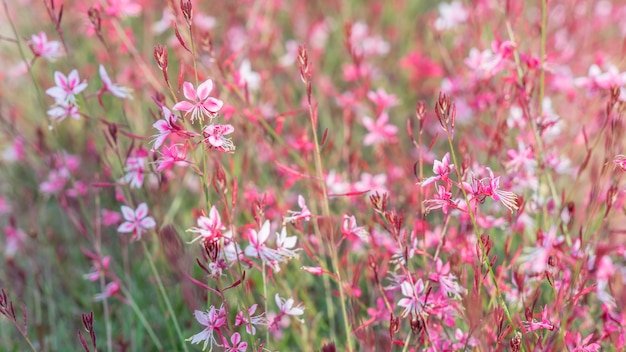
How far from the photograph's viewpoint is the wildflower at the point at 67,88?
1.87 m

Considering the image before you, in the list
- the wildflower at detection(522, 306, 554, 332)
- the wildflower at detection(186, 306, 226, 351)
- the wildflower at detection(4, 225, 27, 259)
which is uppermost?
the wildflower at detection(186, 306, 226, 351)

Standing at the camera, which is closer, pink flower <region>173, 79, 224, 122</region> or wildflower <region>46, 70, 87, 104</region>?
pink flower <region>173, 79, 224, 122</region>

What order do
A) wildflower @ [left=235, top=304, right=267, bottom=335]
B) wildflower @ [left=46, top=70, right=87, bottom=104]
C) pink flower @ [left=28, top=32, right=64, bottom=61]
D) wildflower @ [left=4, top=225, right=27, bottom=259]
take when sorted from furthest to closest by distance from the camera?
wildflower @ [left=4, top=225, right=27, bottom=259] → pink flower @ [left=28, top=32, right=64, bottom=61] → wildflower @ [left=46, top=70, right=87, bottom=104] → wildflower @ [left=235, top=304, right=267, bottom=335]

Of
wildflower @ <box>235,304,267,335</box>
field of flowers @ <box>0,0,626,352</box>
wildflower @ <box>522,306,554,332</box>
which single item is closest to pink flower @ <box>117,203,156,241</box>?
field of flowers @ <box>0,0,626,352</box>

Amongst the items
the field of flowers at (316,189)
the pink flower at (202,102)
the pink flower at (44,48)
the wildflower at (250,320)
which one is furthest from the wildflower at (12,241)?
the pink flower at (202,102)

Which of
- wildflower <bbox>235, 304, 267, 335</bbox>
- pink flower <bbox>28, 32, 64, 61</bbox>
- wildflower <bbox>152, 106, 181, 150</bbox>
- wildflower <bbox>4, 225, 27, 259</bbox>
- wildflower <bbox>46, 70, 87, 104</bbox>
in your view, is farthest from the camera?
wildflower <bbox>4, 225, 27, 259</bbox>

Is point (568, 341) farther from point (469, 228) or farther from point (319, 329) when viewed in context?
point (319, 329)

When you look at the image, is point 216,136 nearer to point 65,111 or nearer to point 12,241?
point 65,111

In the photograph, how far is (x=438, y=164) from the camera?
1535 millimetres

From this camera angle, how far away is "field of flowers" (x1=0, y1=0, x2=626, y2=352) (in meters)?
1.64

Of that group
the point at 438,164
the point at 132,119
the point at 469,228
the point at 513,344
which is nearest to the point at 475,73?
the point at 469,228

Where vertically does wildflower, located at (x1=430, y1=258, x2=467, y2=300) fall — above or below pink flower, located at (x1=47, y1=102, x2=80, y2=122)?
below

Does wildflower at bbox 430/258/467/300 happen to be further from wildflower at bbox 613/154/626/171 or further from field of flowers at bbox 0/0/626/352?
wildflower at bbox 613/154/626/171

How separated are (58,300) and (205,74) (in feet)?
3.91
